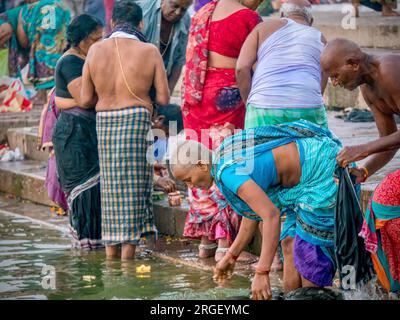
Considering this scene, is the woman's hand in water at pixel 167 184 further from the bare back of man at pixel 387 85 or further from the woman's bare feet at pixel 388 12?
the woman's bare feet at pixel 388 12

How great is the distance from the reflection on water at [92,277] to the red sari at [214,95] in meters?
0.46

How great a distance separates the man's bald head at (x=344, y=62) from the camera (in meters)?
6.52

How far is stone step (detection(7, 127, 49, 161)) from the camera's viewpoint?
12094 mm

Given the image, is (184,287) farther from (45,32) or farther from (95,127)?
(45,32)

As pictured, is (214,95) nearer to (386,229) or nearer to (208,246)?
(208,246)

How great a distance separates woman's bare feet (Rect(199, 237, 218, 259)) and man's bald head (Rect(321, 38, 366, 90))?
7.55 ft

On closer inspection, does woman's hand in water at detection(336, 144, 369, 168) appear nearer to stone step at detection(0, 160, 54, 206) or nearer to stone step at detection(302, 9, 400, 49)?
stone step at detection(0, 160, 54, 206)

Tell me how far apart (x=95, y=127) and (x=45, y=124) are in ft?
3.34

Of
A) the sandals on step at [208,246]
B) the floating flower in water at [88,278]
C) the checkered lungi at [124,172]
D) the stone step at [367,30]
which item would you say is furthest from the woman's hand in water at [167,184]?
the stone step at [367,30]

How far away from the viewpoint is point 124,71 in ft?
27.7


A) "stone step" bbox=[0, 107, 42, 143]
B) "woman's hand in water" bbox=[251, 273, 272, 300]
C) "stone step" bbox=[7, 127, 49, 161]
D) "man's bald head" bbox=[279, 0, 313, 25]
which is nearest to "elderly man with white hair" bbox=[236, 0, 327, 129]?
"man's bald head" bbox=[279, 0, 313, 25]

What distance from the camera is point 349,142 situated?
31.9ft
